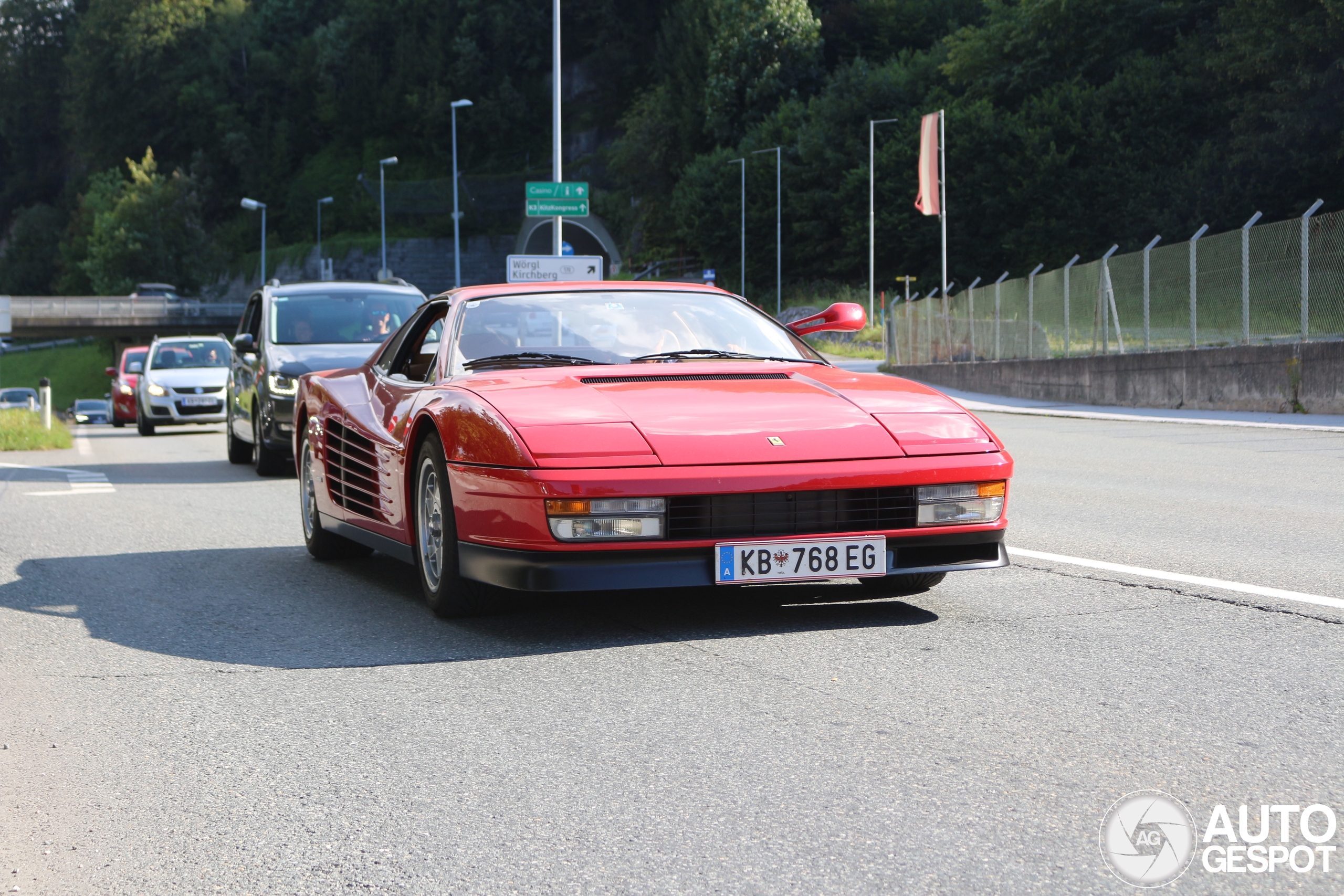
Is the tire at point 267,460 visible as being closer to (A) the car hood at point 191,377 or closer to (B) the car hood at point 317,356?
(B) the car hood at point 317,356

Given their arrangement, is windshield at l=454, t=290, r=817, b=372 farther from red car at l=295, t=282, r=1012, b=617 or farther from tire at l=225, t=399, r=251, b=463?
tire at l=225, t=399, r=251, b=463

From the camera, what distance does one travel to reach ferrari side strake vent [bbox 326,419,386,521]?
6883mm

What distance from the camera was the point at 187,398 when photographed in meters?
23.4

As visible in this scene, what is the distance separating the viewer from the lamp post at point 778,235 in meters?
68.6

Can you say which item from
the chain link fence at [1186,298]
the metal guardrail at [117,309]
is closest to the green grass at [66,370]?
the metal guardrail at [117,309]

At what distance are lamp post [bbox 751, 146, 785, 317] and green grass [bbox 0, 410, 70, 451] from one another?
1859 inches

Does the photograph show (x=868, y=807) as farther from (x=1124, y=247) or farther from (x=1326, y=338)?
(x=1124, y=247)

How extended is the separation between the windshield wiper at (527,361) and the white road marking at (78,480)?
6.97m

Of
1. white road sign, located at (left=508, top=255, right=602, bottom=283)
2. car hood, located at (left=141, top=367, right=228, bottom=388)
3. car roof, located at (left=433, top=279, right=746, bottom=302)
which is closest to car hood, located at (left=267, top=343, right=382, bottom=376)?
car roof, located at (left=433, top=279, right=746, bottom=302)

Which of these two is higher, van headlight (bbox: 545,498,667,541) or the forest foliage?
the forest foliage

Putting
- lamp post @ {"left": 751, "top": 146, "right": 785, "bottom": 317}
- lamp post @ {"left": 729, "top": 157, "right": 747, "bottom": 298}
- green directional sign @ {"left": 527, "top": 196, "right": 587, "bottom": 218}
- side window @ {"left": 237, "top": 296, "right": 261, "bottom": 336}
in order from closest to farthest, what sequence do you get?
side window @ {"left": 237, "top": 296, "right": 261, "bottom": 336}
green directional sign @ {"left": 527, "top": 196, "right": 587, "bottom": 218}
lamp post @ {"left": 751, "top": 146, "right": 785, "bottom": 317}
lamp post @ {"left": 729, "top": 157, "right": 747, "bottom": 298}

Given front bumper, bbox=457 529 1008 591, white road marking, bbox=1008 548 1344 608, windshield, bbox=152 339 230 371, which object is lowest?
white road marking, bbox=1008 548 1344 608

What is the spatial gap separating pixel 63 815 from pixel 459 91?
110 metres

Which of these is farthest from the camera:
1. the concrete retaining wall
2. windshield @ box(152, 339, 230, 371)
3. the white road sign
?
the white road sign
